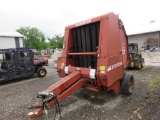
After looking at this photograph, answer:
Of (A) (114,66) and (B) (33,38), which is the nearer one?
(A) (114,66)

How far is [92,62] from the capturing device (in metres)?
4.19

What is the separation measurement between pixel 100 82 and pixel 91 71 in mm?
362

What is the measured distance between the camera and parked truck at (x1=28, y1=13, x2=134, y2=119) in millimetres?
3207

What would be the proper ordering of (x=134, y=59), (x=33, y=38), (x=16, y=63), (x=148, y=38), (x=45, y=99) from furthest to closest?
(x=33, y=38)
(x=148, y=38)
(x=134, y=59)
(x=16, y=63)
(x=45, y=99)

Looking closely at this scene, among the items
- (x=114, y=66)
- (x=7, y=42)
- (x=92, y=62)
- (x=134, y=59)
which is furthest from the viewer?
(x=7, y=42)

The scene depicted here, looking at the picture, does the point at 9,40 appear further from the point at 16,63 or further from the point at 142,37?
the point at 142,37

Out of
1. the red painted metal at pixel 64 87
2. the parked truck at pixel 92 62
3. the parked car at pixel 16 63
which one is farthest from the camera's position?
the parked car at pixel 16 63

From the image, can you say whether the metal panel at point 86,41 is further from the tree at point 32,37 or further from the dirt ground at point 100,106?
the tree at point 32,37

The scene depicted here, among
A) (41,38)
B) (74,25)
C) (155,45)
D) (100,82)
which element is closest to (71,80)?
(100,82)

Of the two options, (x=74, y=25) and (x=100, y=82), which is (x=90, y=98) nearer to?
(x=100, y=82)

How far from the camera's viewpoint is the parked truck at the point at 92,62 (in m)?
3.21

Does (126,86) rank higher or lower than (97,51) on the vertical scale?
lower

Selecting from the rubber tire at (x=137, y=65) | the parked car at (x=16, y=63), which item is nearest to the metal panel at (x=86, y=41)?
the parked car at (x=16, y=63)

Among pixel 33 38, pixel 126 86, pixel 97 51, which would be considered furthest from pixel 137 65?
pixel 33 38
